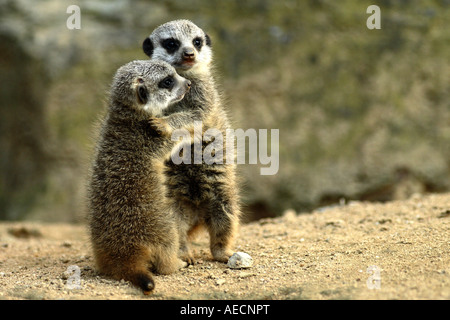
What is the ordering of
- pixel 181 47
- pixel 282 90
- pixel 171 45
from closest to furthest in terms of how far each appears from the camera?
pixel 181 47
pixel 171 45
pixel 282 90

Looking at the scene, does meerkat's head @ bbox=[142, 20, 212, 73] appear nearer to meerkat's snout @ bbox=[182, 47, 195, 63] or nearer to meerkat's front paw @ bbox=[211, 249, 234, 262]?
meerkat's snout @ bbox=[182, 47, 195, 63]

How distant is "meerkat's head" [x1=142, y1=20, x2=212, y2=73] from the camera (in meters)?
4.25

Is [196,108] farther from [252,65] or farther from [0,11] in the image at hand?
[0,11]

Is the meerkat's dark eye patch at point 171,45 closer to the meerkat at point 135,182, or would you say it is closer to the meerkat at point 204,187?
the meerkat at point 204,187

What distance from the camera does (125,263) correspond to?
10.8 feet

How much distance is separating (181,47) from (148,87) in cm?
83

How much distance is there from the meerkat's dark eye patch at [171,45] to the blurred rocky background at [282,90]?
2180 mm

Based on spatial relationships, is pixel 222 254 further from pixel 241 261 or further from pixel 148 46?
pixel 148 46

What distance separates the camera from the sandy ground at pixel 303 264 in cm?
296

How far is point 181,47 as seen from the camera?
434cm

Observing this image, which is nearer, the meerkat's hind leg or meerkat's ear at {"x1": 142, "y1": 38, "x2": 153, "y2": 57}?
the meerkat's hind leg

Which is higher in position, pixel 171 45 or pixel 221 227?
pixel 171 45

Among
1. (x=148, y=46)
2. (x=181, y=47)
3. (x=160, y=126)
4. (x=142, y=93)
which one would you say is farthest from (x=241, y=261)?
(x=148, y=46)

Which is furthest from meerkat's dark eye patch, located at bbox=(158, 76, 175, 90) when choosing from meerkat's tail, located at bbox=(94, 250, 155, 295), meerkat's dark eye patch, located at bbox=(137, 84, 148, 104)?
meerkat's tail, located at bbox=(94, 250, 155, 295)
